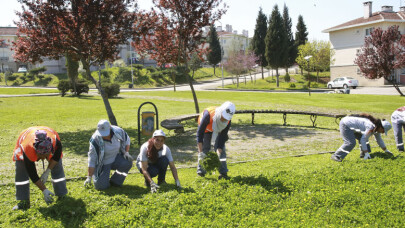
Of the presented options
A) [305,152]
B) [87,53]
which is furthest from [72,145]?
[305,152]

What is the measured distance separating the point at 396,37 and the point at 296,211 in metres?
27.2

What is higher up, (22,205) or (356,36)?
(356,36)

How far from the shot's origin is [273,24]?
5012 centimetres

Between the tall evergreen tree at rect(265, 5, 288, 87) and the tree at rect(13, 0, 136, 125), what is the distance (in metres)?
39.8

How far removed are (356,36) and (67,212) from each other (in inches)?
2032

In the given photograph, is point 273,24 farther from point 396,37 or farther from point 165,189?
point 165,189

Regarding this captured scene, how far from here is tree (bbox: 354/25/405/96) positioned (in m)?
26.7

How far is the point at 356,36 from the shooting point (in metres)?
48.5

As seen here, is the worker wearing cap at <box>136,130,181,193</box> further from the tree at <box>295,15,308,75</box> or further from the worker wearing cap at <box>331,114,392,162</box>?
the tree at <box>295,15,308,75</box>

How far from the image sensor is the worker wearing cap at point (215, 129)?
6.54 meters

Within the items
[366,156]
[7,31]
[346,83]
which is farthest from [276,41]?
[7,31]

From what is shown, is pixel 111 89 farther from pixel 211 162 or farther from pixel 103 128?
pixel 211 162

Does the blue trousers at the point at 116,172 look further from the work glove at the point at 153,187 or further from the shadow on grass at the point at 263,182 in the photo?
the shadow on grass at the point at 263,182

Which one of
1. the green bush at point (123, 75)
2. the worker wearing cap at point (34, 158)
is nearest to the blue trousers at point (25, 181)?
the worker wearing cap at point (34, 158)
